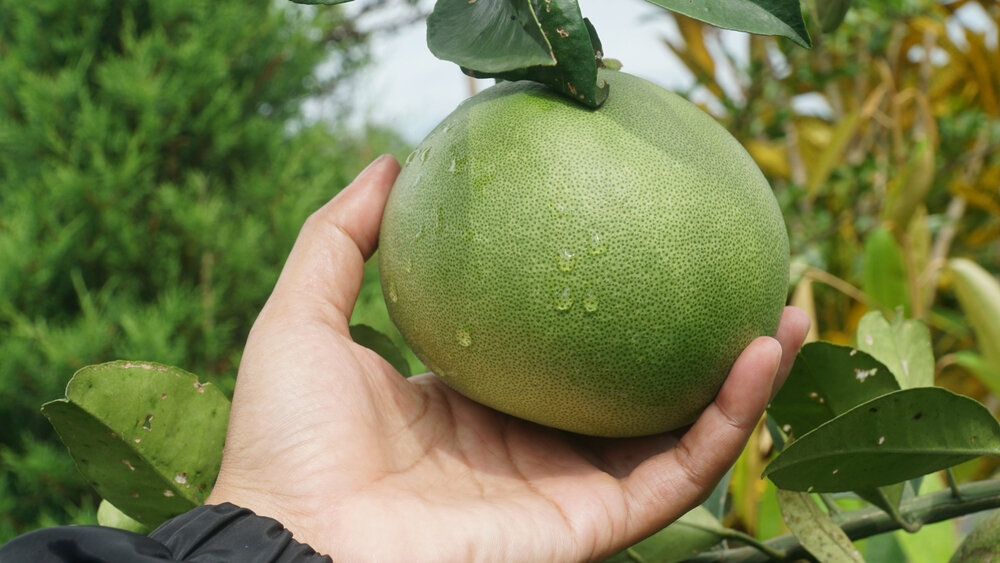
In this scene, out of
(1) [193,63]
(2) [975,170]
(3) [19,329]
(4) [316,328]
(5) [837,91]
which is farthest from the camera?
(5) [837,91]

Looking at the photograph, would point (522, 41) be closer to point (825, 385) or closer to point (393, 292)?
point (393, 292)

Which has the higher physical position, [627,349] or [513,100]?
[513,100]

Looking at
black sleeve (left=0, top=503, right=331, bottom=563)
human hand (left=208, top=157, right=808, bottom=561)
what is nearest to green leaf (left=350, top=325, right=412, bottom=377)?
human hand (left=208, top=157, right=808, bottom=561)

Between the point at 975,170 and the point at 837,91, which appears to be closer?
the point at 975,170

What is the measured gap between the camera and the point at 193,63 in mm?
1813

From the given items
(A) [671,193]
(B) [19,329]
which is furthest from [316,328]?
(B) [19,329]

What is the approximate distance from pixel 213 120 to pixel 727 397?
59.6 inches

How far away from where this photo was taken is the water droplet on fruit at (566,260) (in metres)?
0.65

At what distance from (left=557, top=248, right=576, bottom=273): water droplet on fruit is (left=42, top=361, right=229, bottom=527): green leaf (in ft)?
1.19

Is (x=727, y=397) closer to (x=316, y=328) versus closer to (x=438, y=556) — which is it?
(x=438, y=556)

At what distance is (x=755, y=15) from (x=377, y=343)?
54cm

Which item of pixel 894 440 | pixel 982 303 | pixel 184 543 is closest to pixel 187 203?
pixel 184 543

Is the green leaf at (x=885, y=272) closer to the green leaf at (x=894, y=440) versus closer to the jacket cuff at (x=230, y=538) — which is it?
the green leaf at (x=894, y=440)

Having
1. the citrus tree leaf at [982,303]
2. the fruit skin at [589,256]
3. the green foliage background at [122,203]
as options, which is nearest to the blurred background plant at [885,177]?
the citrus tree leaf at [982,303]
